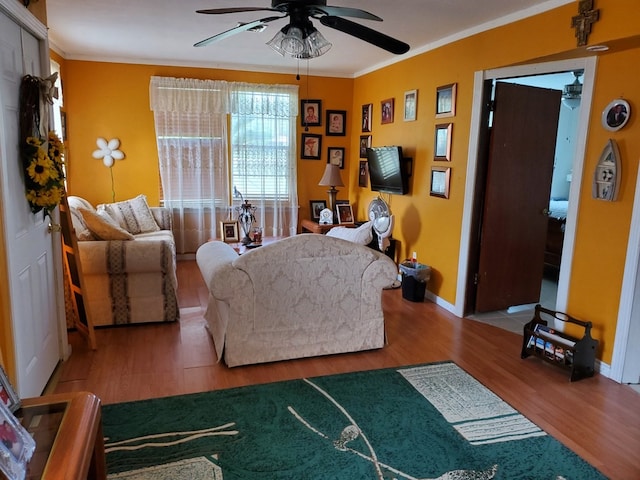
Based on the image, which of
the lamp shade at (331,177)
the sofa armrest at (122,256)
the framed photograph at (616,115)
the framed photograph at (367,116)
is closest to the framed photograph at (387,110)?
the framed photograph at (367,116)

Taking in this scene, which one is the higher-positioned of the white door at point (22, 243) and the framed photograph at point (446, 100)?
the framed photograph at point (446, 100)

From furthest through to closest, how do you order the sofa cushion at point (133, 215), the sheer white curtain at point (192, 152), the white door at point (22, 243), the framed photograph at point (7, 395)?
the sheer white curtain at point (192, 152) < the sofa cushion at point (133, 215) < the white door at point (22, 243) < the framed photograph at point (7, 395)

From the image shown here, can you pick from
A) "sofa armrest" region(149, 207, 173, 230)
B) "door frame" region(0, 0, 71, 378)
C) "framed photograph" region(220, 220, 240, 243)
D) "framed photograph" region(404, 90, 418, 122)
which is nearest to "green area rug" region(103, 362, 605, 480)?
"door frame" region(0, 0, 71, 378)

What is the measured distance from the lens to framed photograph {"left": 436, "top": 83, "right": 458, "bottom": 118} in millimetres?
4320

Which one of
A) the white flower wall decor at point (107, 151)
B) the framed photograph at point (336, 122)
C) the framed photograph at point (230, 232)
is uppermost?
the framed photograph at point (336, 122)

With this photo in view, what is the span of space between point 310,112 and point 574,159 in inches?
155

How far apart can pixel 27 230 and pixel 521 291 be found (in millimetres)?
4081

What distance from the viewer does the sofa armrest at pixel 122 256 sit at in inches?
143

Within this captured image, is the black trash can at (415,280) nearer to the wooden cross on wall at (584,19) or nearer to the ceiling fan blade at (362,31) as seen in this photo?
the wooden cross on wall at (584,19)

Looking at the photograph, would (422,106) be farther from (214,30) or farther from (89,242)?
(89,242)

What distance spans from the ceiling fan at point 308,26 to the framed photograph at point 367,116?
11.2ft

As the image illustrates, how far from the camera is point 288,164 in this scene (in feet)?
21.2

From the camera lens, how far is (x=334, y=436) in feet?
7.89

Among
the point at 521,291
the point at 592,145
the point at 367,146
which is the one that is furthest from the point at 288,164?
the point at 592,145
